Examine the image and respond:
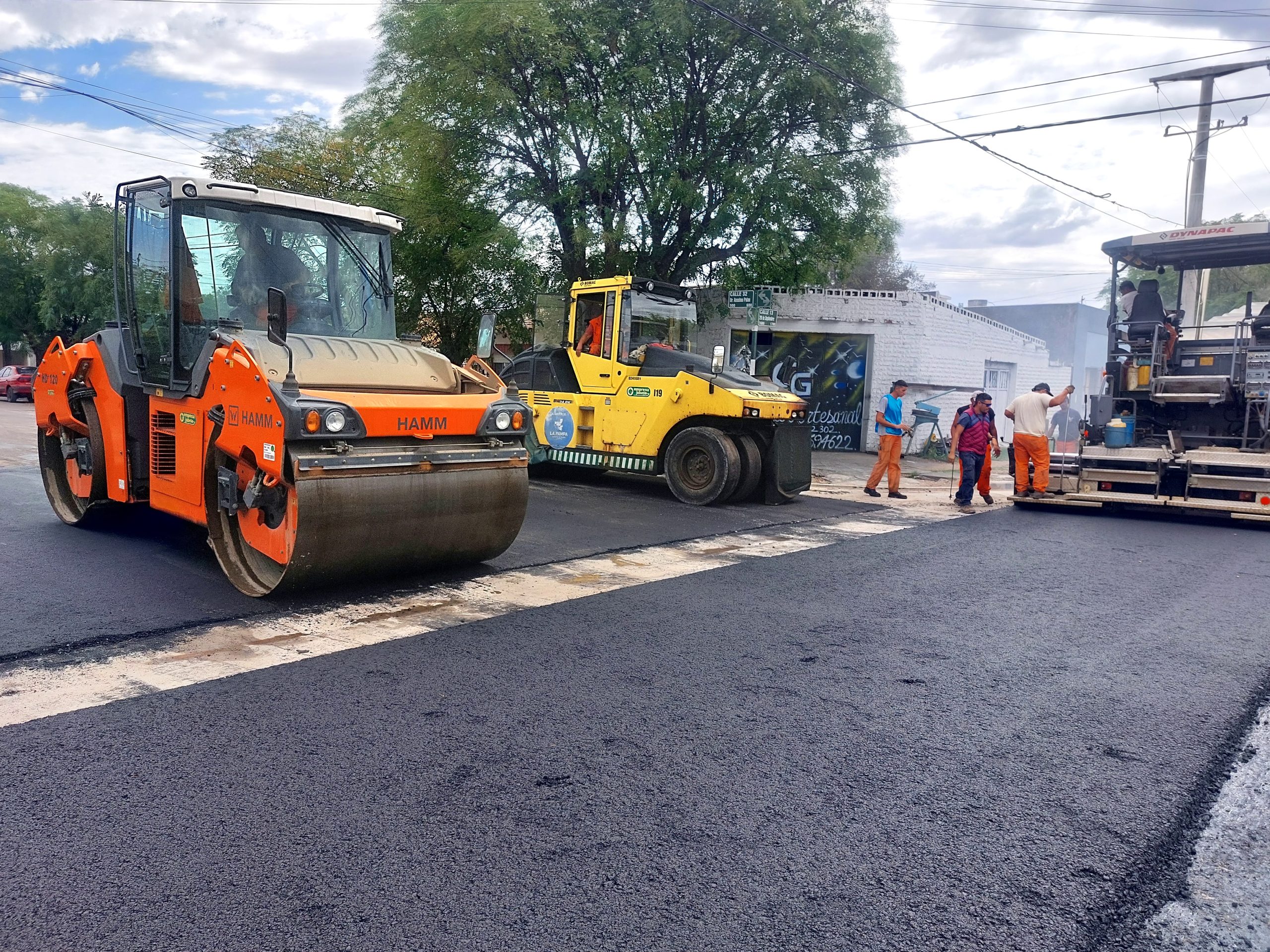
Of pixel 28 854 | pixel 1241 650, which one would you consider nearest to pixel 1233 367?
pixel 1241 650

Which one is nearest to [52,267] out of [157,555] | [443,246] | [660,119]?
[443,246]

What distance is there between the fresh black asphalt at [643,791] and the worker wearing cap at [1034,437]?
645 cm

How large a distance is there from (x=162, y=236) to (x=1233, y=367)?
11.2 meters

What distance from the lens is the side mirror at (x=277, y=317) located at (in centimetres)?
580

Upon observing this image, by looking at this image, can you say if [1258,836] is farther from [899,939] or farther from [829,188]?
[829,188]

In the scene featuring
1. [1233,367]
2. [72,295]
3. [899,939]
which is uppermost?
[72,295]

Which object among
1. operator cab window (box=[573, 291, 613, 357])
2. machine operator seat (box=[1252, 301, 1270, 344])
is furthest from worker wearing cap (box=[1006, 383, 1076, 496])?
operator cab window (box=[573, 291, 613, 357])

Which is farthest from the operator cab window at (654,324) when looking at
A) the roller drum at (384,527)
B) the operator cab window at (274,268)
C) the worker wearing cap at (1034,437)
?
the roller drum at (384,527)

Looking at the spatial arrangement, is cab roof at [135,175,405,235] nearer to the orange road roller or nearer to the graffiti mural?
the orange road roller

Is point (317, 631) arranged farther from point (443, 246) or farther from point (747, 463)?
point (443, 246)

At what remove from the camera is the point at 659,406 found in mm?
11906

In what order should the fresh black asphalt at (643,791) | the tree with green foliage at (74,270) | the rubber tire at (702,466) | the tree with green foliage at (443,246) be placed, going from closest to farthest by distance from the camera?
the fresh black asphalt at (643,791) → the rubber tire at (702,466) → the tree with green foliage at (443,246) → the tree with green foliage at (74,270)

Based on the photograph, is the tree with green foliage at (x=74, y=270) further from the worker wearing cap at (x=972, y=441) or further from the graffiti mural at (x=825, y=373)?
the worker wearing cap at (x=972, y=441)

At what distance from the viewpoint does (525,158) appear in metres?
17.6
